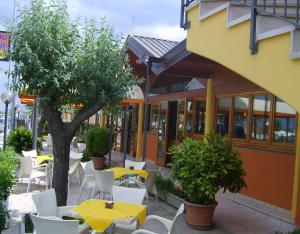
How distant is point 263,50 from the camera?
13.5 feet

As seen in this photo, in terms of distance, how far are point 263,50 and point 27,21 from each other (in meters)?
3.60

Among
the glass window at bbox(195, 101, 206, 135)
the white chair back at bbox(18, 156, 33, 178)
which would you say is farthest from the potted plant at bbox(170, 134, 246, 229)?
the glass window at bbox(195, 101, 206, 135)

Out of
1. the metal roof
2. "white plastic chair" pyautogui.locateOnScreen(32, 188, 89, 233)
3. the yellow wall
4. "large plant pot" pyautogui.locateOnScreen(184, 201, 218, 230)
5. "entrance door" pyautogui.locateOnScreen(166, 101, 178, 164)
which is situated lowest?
"large plant pot" pyautogui.locateOnScreen(184, 201, 218, 230)

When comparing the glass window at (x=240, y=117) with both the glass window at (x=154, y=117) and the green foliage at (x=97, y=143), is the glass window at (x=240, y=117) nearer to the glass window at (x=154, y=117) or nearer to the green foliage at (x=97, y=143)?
the green foliage at (x=97, y=143)

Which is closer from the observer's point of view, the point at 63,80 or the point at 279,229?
the point at 63,80

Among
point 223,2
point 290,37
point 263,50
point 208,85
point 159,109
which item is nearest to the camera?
point 290,37

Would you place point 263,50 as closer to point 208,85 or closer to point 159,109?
point 208,85

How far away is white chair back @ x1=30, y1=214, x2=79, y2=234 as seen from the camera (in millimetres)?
3854

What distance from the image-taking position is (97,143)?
43.6 feet

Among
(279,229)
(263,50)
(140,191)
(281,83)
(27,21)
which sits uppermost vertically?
(27,21)

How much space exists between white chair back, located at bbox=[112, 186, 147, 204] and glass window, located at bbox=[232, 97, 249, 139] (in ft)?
13.2

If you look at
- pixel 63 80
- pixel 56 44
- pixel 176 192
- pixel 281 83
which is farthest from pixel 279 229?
pixel 56 44

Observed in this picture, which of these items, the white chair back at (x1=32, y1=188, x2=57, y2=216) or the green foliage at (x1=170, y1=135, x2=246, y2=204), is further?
the green foliage at (x1=170, y1=135, x2=246, y2=204)

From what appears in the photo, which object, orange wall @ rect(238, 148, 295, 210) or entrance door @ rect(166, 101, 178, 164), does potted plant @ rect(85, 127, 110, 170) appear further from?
orange wall @ rect(238, 148, 295, 210)
